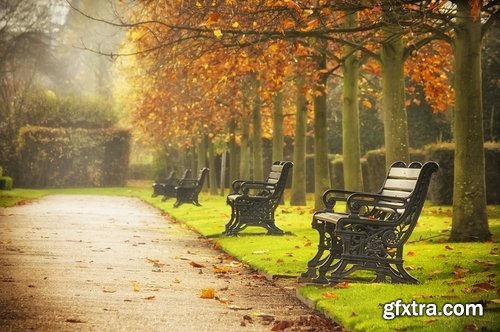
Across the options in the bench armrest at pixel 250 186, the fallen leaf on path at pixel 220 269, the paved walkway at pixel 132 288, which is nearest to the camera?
the paved walkway at pixel 132 288

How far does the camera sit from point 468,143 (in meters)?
14.5

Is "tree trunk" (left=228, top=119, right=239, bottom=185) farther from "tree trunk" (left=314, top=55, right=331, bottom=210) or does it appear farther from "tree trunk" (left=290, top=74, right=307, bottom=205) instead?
"tree trunk" (left=314, top=55, right=331, bottom=210)

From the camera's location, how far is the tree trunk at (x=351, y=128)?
825 inches

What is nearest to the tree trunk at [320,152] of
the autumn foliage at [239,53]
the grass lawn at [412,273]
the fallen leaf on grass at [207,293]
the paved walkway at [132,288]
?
the autumn foliage at [239,53]

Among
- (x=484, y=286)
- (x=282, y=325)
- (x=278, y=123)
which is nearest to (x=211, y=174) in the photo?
(x=278, y=123)

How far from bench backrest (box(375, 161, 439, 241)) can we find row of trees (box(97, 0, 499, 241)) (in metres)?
2.48

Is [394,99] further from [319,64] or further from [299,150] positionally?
[299,150]

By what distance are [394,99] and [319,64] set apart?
19.0 ft

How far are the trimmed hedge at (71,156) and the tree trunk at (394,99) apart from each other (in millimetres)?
35193

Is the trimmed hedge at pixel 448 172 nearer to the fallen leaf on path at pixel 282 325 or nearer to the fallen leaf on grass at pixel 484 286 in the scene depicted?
the fallen leaf on grass at pixel 484 286

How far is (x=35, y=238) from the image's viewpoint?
1608 cm

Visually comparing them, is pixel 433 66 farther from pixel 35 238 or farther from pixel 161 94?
pixel 161 94

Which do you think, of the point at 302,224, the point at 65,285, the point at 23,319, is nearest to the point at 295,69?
the point at 302,224

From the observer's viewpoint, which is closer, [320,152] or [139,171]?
[320,152]
